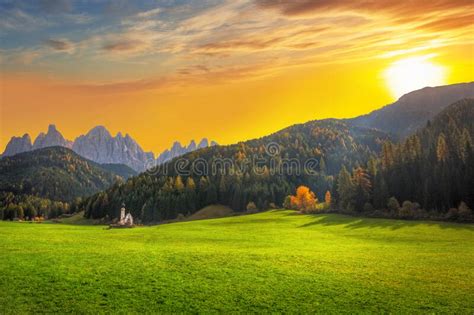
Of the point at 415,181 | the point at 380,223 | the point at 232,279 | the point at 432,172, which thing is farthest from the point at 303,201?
the point at 232,279

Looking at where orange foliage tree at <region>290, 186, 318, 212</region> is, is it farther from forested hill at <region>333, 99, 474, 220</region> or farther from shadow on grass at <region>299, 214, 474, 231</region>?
shadow on grass at <region>299, 214, 474, 231</region>

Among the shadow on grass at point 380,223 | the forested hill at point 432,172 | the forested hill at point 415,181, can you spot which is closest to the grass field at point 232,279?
the shadow on grass at point 380,223

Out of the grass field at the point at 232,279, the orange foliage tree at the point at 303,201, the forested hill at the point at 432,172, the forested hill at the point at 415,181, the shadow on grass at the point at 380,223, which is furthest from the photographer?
the orange foliage tree at the point at 303,201

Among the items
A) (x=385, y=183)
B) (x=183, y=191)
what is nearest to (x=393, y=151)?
(x=385, y=183)

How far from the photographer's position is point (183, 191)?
184 m

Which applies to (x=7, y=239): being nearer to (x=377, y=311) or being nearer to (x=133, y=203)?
(x=377, y=311)

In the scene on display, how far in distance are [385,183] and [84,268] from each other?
319 ft

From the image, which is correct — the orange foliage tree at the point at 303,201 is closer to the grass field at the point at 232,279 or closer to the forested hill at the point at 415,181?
the forested hill at the point at 415,181

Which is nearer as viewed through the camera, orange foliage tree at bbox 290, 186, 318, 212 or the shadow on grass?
the shadow on grass

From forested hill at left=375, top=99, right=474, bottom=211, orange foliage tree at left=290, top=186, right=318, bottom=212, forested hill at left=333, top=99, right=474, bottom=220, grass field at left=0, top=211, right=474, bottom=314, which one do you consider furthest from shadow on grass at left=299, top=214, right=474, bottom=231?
orange foliage tree at left=290, top=186, right=318, bottom=212

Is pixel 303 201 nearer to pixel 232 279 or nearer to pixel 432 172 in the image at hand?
pixel 432 172

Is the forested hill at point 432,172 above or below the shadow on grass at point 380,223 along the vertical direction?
above

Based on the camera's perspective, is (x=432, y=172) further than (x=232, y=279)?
Yes

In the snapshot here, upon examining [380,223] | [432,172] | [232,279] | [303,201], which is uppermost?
[432,172]
